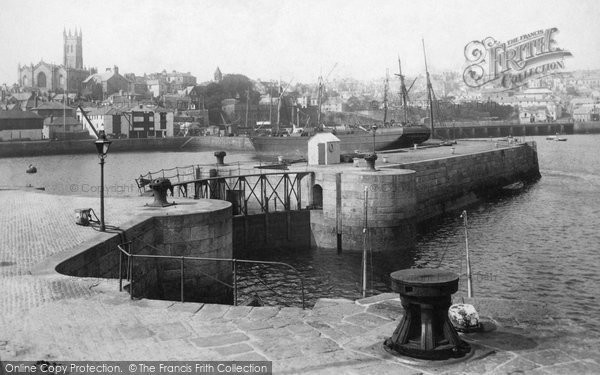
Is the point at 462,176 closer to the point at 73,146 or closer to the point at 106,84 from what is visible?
the point at 73,146

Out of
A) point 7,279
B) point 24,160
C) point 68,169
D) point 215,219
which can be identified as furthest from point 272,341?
point 24,160

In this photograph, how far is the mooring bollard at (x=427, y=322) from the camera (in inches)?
292

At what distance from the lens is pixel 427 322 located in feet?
24.6

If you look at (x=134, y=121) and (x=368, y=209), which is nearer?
(x=368, y=209)

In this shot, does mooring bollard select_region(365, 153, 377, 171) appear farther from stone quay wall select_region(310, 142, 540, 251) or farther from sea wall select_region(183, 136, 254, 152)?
sea wall select_region(183, 136, 254, 152)

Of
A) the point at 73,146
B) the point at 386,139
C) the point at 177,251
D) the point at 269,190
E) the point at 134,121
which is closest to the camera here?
the point at 177,251

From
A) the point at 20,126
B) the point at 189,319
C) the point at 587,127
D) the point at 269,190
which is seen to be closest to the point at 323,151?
the point at 269,190

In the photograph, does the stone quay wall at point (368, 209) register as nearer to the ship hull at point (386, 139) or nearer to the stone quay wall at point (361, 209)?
the stone quay wall at point (361, 209)

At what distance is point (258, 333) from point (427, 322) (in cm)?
256

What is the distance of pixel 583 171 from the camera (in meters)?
69.6

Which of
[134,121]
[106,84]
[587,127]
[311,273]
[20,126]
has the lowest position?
[311,273]

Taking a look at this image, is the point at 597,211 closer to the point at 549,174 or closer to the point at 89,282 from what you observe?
the point at 549,174

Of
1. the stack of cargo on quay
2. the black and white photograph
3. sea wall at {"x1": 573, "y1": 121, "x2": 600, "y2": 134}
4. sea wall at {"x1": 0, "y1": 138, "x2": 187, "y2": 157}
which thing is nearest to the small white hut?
the black and white photograph

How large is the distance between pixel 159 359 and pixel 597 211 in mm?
38497
